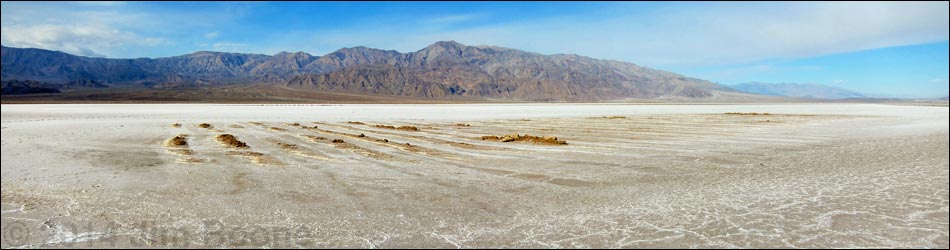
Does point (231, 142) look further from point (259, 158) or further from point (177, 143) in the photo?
point (259, 158)

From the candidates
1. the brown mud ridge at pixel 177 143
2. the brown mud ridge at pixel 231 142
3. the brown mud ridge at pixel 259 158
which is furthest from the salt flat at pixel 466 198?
the brown mud ridge at pixel 231 142

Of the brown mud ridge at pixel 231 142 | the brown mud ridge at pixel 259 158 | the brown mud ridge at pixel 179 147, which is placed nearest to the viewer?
the brown mud ridge at pixel 259 158

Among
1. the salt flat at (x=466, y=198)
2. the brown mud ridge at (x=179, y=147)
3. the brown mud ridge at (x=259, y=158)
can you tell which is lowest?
the salt flat at (x=466, y=198)

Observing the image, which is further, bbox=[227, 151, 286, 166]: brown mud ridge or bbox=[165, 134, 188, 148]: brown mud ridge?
bbox=[165, 134, 188, 148]: brown mud ridge

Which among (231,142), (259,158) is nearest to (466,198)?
(259,158)

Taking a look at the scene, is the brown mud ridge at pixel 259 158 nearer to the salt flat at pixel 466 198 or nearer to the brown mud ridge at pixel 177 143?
the salt flat at pixel 466 198

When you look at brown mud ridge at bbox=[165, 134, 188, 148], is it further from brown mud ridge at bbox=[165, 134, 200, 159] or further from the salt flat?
the salt flat

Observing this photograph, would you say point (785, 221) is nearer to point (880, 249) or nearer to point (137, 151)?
point (880, 249)

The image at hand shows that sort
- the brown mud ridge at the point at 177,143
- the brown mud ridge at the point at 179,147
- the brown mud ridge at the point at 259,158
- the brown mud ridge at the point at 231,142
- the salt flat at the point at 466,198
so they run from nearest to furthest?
the salt flat at the point at 466,198, the brown mud ridge at the point at 259,158, the brown mud ridge at the point at 179,147, the brown mud ridge at the point at 177,143, the brown mud ridge at the point at 231,142

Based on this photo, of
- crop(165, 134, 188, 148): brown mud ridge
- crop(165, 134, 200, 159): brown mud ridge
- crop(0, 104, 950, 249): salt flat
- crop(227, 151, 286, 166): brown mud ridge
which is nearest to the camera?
crop(0, 104, 950, 249): salt flat

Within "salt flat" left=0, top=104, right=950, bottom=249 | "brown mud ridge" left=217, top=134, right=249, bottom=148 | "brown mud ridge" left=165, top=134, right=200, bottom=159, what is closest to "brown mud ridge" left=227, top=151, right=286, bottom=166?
"salt flat" left=0, top=104, right=950, bottom=249

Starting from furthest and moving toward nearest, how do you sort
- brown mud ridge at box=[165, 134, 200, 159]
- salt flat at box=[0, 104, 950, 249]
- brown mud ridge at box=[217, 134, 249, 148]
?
brown mud ridge at box=[217, 134, 249, 148]
brown mud ridge at box=[165, 134, 200, 159]
salt flat at box=[0, 104, 950, 249]

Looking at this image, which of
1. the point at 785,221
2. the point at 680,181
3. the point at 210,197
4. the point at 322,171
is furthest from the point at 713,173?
the point at 210,197

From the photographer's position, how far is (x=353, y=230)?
5797mm
